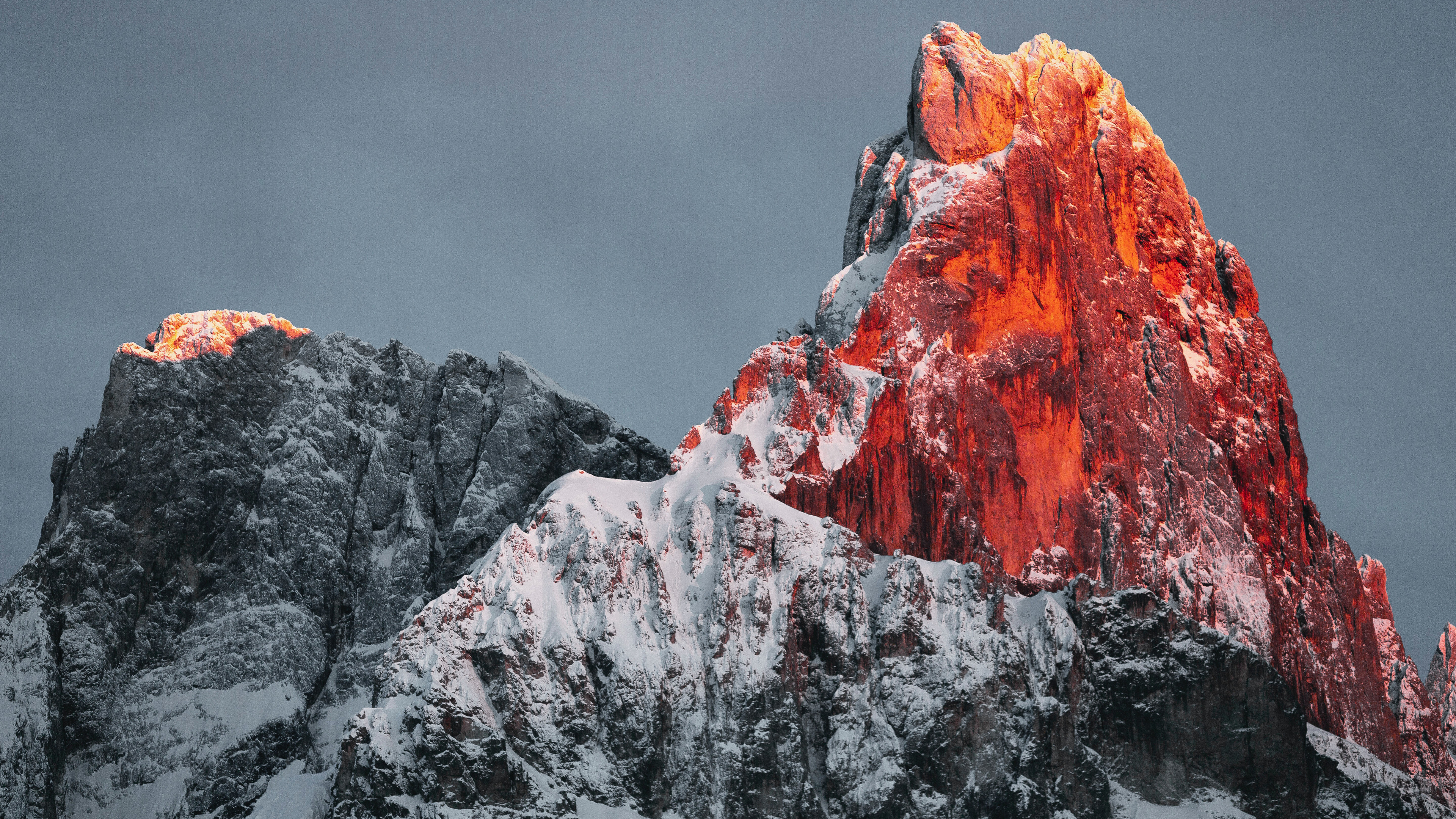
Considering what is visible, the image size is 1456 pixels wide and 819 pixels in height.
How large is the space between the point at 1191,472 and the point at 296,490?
233 ft

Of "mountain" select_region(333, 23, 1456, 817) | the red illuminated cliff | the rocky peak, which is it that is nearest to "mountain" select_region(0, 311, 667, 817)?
"mountain" select_region(333, 23, 1456, 817)

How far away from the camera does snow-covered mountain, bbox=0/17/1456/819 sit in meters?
125

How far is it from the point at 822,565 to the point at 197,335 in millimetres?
68177

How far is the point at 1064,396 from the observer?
145875 millimetres

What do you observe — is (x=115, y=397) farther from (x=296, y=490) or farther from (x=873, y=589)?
(x=873, y=589)

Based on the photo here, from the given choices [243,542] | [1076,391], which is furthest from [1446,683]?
[243,542]

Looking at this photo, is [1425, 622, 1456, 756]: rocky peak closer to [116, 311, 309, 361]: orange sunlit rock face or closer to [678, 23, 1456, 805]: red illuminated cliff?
[678, 23, 1456, 805]: red illuminated cliff

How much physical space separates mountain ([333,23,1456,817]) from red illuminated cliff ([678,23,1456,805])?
0.89ft

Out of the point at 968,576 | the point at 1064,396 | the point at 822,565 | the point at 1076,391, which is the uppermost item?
the point at 1076,391

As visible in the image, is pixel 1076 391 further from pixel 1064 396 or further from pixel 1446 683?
pixel 1446 683

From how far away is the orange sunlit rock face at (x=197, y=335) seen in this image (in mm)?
171000

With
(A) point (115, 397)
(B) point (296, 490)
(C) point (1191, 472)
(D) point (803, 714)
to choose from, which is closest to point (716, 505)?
(D) point (803, 714)

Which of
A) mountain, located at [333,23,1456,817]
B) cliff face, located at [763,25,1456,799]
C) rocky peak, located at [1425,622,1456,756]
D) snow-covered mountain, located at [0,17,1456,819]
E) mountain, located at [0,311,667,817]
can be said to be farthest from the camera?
rocky peak, located at [1425,622,1456,756]

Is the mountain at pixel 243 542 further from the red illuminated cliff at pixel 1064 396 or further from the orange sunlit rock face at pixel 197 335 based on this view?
the red illuminated cliff at pixel 1064 396
